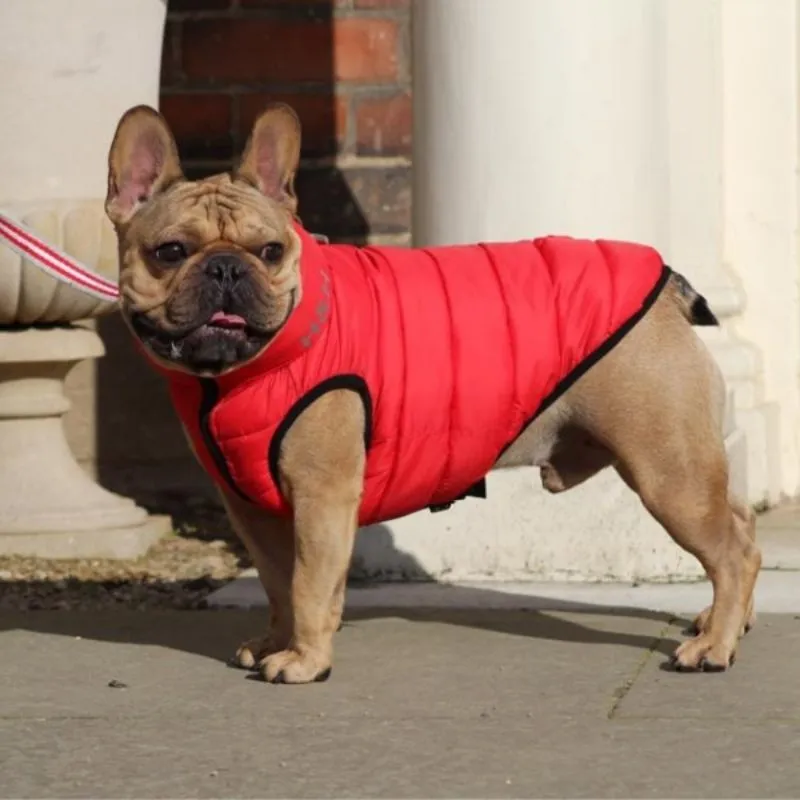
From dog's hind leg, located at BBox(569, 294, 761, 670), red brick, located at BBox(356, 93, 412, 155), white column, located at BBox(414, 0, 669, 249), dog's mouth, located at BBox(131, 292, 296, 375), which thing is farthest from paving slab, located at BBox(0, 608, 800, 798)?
red brick, located at BBox(356, 93, 412, 155)

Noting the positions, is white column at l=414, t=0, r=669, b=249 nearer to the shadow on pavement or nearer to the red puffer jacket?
the red puffer jacket

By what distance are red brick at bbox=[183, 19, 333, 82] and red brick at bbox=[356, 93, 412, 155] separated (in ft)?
0.60

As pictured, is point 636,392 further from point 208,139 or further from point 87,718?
point 208,139

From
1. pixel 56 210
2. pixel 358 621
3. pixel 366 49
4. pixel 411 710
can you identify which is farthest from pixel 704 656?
pixel 366 49

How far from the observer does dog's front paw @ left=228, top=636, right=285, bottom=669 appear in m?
4.57

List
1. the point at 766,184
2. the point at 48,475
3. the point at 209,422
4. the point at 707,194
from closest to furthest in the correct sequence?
the point at 209,422 → the point at 48,475 → the point at 707,194 → the point at 766,184

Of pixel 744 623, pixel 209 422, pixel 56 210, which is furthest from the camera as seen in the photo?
pixel 56 210

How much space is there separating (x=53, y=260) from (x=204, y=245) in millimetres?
1270

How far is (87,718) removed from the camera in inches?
161

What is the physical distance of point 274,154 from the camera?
4453mm

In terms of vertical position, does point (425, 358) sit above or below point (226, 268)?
below

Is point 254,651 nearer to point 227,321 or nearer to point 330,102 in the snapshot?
point 227,321

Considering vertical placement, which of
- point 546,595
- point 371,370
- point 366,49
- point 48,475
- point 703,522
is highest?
point 366,49

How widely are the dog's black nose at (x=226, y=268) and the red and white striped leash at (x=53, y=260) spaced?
3.85ft
